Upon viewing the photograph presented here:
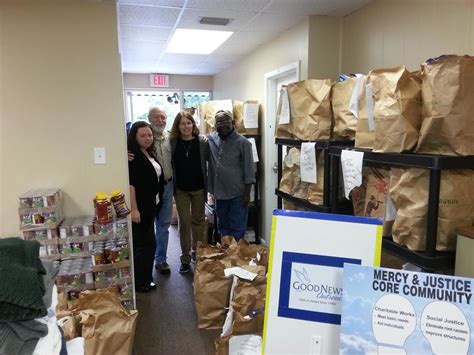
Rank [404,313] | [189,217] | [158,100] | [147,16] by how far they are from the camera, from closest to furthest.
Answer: [404,313] → [147,16] → [189,217] → [158,100]

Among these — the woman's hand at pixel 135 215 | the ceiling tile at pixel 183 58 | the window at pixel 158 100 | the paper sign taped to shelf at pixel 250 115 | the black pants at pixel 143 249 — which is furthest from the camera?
the window at pixel 158 100

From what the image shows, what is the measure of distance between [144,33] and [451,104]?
2.95 meters

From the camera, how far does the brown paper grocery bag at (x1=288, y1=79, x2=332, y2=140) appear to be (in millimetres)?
2150

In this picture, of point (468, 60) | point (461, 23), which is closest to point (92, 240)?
point (468, 60)

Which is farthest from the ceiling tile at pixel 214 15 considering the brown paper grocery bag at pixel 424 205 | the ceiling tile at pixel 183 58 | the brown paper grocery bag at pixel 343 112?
the brown paper grocery bag at pixel 424 205

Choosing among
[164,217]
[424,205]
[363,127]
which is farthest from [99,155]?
[424,205]

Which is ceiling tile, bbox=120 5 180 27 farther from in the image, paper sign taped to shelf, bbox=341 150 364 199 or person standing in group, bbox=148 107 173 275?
paper sign taped to shelf, bbox=341 150 364 199

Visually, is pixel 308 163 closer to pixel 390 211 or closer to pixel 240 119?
pixel 390 211

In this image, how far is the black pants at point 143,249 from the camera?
2844mm

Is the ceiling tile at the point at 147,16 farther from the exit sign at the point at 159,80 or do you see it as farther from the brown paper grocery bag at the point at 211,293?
the exit sign at the point at 159,80

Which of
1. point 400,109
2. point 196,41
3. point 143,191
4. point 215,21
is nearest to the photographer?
point 400,109

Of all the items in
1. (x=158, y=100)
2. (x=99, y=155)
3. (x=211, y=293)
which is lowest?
(x=211, y=293)

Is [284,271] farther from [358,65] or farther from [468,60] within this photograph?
[358,65]

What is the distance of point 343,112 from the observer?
2043mm
